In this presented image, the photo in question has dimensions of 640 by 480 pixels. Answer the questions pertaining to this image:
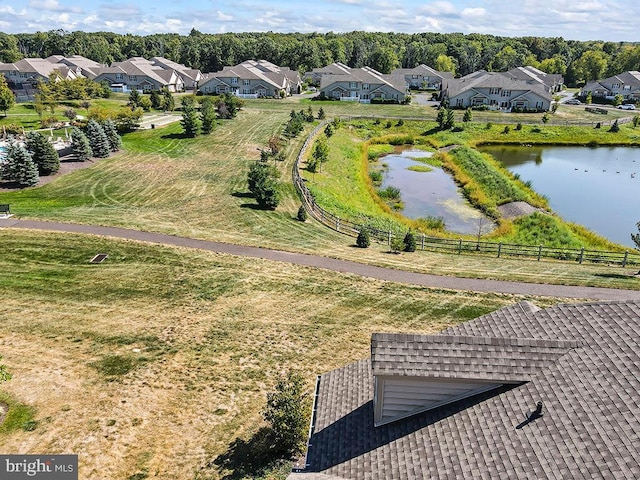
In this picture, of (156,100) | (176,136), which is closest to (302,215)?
(176,136)

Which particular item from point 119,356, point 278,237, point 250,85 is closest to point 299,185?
point 278,237

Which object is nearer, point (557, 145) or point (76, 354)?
point (76, 354)

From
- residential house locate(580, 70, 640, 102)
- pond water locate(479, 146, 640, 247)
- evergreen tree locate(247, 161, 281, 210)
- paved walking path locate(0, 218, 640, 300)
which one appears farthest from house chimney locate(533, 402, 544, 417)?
residential house locate(580, 70, 640, 102)

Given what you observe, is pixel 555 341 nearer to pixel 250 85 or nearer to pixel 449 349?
pixel 449 349

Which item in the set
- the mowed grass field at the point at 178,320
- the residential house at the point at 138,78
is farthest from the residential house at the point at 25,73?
the mowed grass field at the point at 178,320

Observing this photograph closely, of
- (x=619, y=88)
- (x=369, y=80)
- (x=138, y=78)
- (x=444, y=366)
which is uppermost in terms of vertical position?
(x=619, y=88)

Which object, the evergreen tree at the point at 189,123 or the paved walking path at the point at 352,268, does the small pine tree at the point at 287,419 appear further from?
the evergreen tree at the point at 189,123

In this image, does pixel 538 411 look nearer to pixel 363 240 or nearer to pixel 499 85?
pixel 363 240
